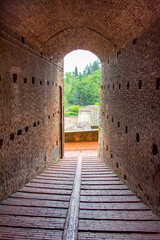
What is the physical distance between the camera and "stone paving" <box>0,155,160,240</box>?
3541mm

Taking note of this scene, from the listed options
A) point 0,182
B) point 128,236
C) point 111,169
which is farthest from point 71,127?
point 128,236

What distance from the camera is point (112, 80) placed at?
816 cm

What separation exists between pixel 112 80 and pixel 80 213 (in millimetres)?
5535

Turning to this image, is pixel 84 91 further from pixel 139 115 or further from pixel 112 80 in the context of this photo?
pixel 139 115

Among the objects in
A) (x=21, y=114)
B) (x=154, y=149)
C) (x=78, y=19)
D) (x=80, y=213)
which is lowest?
(x=80, y=213)

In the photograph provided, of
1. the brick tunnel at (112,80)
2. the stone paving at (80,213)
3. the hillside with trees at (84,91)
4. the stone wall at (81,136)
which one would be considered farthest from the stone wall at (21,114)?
the hillside with trees at (84,91)

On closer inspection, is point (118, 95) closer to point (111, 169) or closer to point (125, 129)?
point (125, 129)

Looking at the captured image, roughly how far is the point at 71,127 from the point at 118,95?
540 inches

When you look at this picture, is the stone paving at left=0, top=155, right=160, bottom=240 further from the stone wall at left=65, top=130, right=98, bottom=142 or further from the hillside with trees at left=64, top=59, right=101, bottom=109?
the hillside with trees at left=64, top=59, right=101, bottom=109

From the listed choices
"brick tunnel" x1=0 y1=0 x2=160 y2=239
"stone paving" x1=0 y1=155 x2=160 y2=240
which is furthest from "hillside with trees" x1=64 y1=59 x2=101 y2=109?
"stone paving" x1=0 y1=155 x2=160 y2=240

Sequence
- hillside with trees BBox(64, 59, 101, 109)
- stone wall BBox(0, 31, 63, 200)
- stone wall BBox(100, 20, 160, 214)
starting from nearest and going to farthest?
stone wall BBox(100, 20, 160, 214), stone wall BBox(0, 31, 63, 200), hillside with trees BBox(64, 59, 101, 109)

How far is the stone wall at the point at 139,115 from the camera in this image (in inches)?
161

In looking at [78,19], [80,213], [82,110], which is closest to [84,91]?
[82,110]

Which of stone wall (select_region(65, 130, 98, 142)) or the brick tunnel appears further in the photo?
stone wall (select_region(65, 130, 98, 142))
